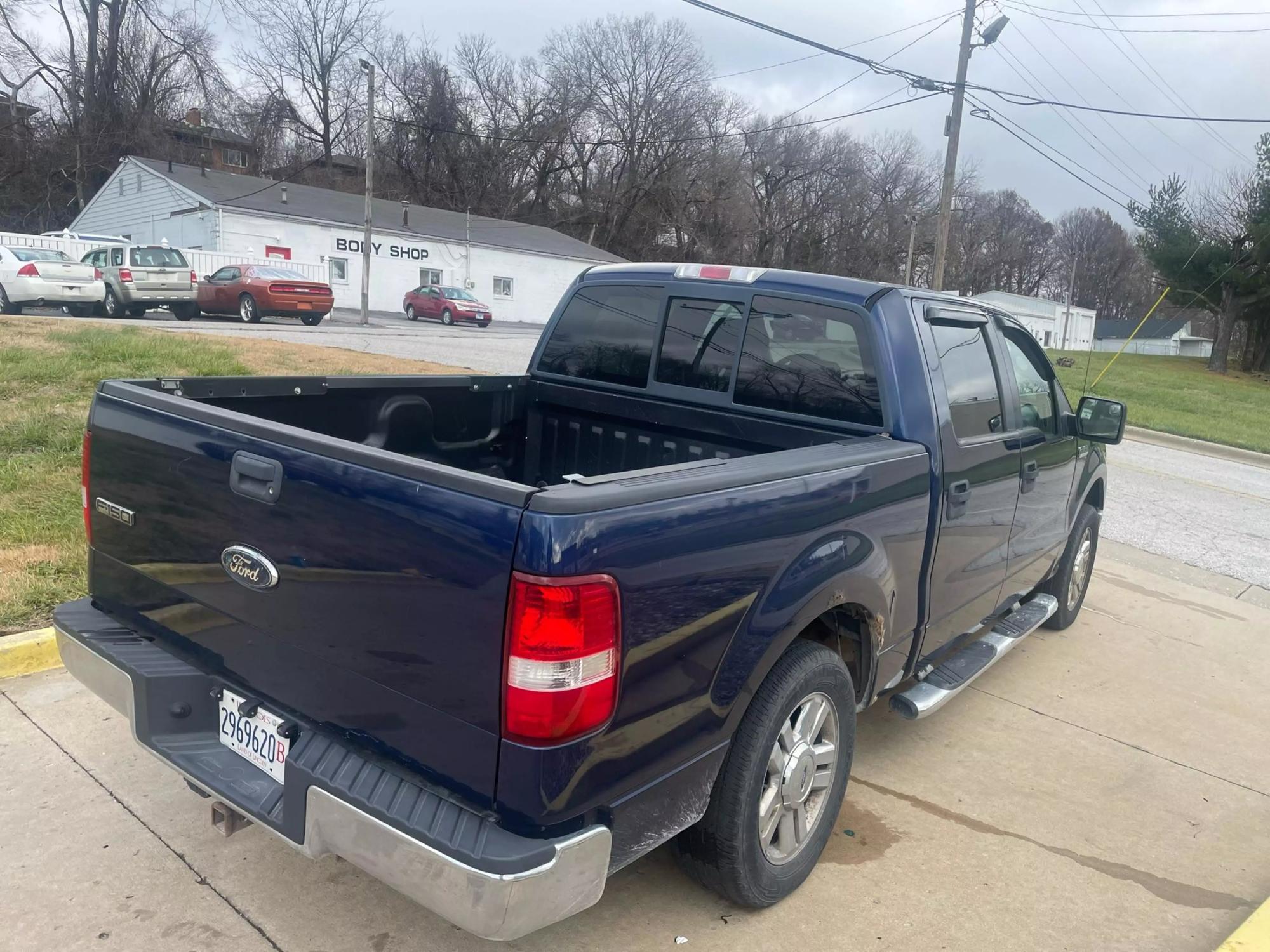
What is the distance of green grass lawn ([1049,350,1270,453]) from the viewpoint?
17.4 meters

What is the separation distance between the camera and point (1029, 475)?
4.19 meters

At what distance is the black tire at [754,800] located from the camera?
102 inches

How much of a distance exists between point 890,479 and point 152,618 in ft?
7.50

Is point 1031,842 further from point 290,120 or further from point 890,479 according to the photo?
point 290,120

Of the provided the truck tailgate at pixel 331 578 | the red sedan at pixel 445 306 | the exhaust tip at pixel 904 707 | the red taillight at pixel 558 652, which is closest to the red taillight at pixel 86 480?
the truck tailgate at pixel 331 578

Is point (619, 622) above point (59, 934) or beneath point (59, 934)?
above

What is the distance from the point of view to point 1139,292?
9200 centimetres

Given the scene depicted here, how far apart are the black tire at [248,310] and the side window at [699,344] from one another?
72.9 ft

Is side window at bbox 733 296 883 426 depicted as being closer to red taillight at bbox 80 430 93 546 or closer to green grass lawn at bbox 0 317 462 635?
red taillight at bbox 80 430 93 546

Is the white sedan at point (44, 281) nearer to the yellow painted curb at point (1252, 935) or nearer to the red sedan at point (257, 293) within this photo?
the red sedan at point (257, 293)

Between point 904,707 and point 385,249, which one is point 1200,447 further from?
point 385,249

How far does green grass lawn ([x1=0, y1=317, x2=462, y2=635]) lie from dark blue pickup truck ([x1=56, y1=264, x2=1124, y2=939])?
6.73 feet

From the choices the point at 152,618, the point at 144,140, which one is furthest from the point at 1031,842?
the point at 144,140

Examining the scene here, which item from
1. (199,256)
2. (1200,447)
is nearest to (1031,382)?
(1200,447)
